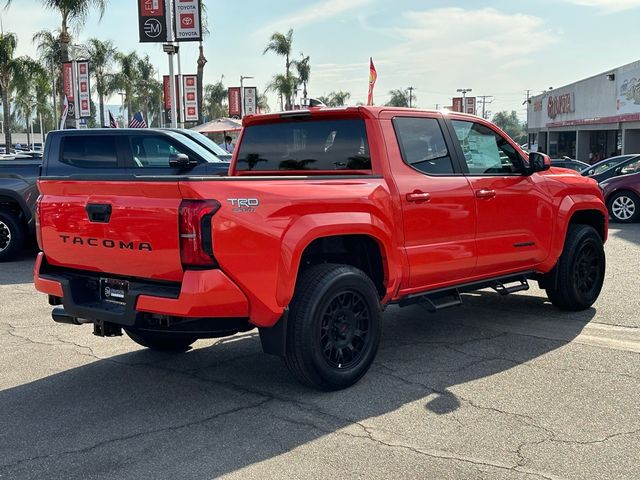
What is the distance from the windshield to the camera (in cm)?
1083

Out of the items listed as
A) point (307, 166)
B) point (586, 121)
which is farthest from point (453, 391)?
point (586, 121)

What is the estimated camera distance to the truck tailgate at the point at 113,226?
4227 millimetres

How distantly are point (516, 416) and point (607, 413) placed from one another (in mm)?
581

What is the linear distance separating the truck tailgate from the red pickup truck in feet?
0.03

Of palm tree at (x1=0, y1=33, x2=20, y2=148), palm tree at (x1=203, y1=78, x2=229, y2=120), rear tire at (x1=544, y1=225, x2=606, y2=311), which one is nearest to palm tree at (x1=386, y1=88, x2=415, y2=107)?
palm tree at (x1=203, y1=78, x2=229, y2=120)

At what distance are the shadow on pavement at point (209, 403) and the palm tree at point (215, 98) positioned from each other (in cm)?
9400

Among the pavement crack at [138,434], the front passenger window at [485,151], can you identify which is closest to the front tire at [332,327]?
the pavement crack at [138,434]

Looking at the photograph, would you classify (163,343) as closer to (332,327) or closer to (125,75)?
(332,327)

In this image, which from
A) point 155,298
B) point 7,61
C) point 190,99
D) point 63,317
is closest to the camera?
point 155,298

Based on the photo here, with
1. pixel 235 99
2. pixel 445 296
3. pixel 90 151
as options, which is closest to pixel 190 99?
pixel 90 151

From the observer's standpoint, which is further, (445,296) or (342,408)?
(445,296)

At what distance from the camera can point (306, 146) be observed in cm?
570

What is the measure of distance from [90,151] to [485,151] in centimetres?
688

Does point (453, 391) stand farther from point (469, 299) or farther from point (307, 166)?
point (469, 299)
